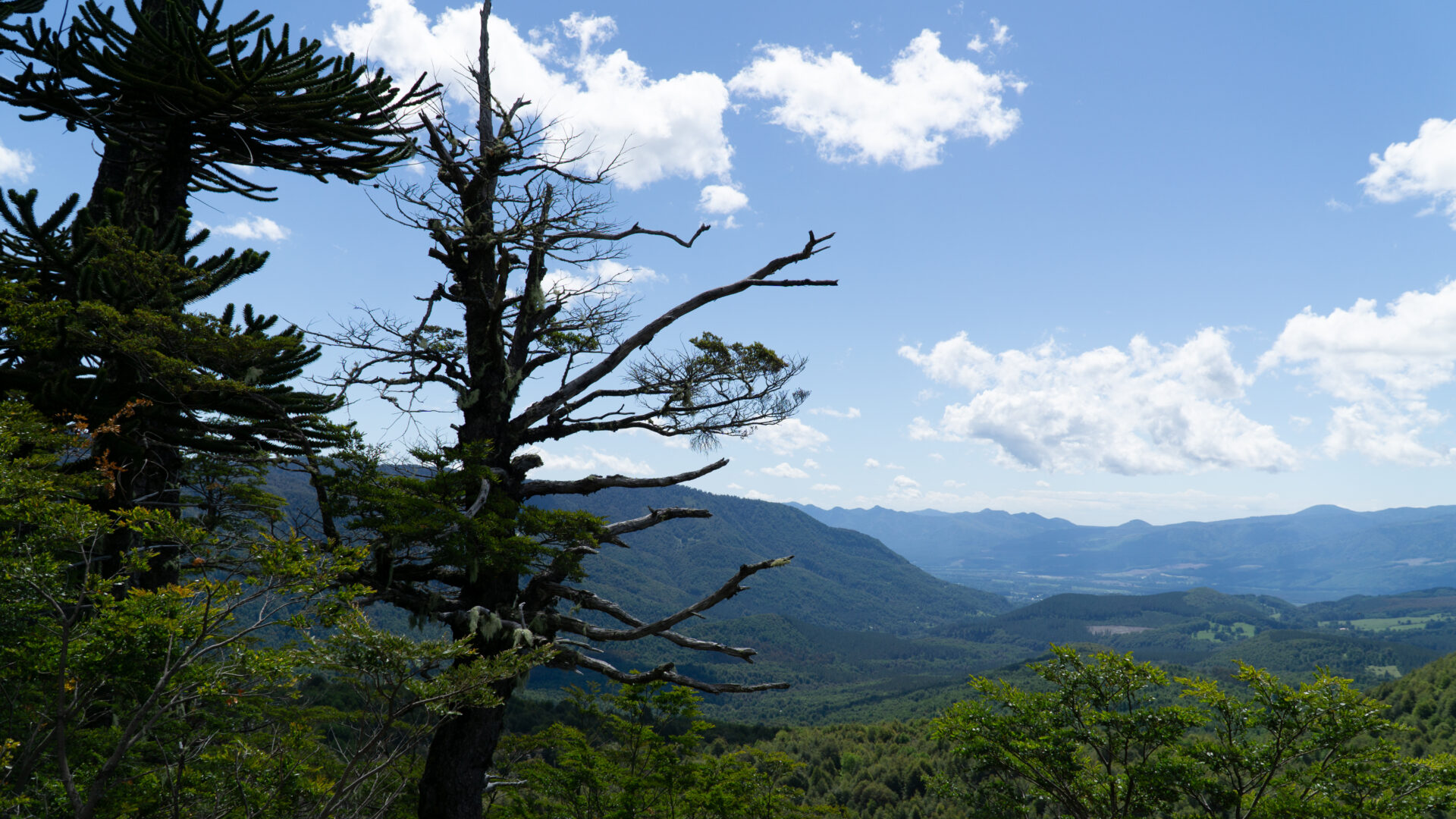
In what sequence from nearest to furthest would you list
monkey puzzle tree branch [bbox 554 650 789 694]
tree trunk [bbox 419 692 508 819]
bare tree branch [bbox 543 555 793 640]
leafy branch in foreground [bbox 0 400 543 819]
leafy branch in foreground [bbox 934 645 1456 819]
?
leafy branch in foreground [bbox 0 400 543 819] → bare tree branch [bbox 543 555 793 640] → monkey puzzle tree branch [bbox 554 650 789 694] → tree trunk [bbox 419 692 508 819] → leafy branch in foreground [bbox 934 645 1456 819]

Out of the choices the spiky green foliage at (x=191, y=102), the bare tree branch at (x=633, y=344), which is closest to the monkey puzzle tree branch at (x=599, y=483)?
the bare tree branch at (x=633, y=344)

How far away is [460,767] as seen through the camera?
6957 millimetres

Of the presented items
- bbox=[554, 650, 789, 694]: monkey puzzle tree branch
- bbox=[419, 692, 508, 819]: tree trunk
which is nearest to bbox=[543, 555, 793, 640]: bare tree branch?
bbox=[554, 650, 789, 694]: monkey puzzle tree branch

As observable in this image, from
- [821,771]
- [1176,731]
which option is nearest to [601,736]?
[1176,731]

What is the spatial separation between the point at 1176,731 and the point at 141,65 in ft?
48.2

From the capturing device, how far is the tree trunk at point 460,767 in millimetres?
6883

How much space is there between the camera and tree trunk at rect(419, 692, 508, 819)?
6883 mm

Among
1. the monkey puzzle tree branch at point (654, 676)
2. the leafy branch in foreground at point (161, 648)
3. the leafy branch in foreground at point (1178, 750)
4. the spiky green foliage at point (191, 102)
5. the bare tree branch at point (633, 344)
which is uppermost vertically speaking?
the spiky green foliage at point (191, 102)

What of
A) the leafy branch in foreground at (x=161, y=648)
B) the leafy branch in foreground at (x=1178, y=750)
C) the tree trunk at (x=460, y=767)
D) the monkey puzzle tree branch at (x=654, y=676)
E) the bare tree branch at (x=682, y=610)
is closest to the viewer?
the leafy branch in foreground at (x=161, y=648)

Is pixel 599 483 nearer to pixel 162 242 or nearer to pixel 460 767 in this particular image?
pixel 460 767

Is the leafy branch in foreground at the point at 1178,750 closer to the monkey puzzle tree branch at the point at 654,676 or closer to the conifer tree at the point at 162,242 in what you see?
the monkey puzzle tree branch at the point at 654,676

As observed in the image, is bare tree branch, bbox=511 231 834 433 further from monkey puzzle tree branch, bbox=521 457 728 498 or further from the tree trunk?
the tree trunk

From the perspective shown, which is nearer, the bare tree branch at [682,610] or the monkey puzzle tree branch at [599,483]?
the bare tree branch at [682,610]

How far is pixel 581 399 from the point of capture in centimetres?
843
